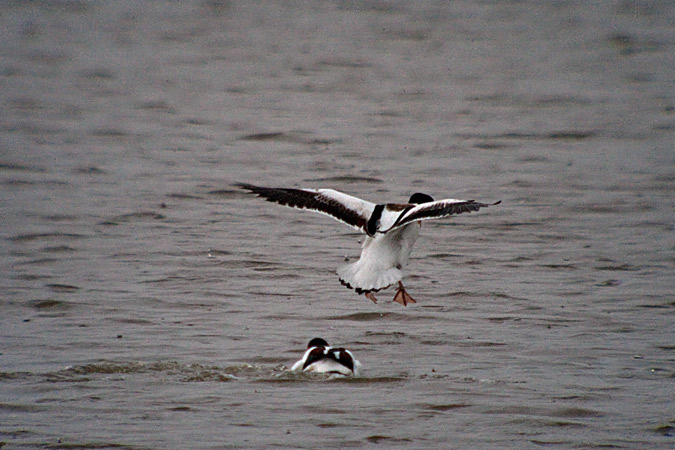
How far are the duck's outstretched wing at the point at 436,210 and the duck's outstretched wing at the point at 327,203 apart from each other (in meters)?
0.47

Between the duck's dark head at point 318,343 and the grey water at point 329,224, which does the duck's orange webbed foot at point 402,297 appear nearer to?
the grey water at point 329,224

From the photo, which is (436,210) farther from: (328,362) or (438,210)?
(328,362)

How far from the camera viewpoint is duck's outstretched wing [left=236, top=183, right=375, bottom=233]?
28.1 ft

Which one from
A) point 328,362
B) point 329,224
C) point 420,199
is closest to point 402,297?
point 420,199

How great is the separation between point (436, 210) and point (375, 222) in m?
0.63

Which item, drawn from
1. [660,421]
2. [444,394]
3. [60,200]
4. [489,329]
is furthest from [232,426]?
[60,200]

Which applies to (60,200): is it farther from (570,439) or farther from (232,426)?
(570,439)

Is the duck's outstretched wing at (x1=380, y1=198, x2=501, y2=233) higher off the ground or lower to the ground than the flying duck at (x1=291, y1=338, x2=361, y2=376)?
higher

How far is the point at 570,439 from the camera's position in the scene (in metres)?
6.51

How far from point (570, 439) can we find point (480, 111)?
1323 cm

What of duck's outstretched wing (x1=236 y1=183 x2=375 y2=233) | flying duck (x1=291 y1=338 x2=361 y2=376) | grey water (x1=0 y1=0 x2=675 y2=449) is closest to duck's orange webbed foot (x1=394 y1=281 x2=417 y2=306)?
grey water (x1=0 y1=0 x2=675 y2=449)

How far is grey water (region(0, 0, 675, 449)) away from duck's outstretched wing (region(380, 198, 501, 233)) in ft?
3.59

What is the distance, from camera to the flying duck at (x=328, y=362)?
7.61 m

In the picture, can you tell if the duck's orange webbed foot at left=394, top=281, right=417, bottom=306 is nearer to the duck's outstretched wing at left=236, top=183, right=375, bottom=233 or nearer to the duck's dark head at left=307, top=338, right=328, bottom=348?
the duck's outstretched wing at left=236, top=183, right=375, bottom=233
